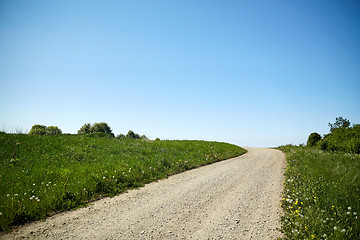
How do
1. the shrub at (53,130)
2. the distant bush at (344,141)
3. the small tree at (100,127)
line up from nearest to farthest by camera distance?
the distant bush at (344,141), the shrub at (53,130), the small tree at (100,127)

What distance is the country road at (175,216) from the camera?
5.74 meters

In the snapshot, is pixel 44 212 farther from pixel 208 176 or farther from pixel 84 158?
pixel 208 176

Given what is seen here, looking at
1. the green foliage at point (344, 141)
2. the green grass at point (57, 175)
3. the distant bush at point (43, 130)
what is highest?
the distant bush at point (43, 130)

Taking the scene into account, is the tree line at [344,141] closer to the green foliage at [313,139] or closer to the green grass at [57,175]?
the green foliage at [313,139]

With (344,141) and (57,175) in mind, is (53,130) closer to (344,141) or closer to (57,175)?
(57,175)

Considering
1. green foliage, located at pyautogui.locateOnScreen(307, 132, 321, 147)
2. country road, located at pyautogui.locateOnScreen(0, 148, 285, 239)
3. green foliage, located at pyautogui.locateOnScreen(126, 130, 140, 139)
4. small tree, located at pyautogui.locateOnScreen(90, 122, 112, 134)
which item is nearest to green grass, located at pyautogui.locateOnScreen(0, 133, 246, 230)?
country road, located at pyautogui.locateOnScreen(0, 148, 285, 239)

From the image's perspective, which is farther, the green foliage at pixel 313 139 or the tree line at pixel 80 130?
the tree line at pixel 80 130

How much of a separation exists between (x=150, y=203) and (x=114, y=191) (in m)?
2.39

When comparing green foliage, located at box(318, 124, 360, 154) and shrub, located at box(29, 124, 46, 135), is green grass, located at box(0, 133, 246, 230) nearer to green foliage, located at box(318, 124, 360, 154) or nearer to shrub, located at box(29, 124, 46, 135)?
green foliage, located at box(318, 124, 360, 154)

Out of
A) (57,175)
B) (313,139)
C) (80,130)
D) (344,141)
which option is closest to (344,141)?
(344,141)

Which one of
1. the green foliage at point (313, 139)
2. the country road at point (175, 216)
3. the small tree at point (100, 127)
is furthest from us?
the small tree at point (100, 127)

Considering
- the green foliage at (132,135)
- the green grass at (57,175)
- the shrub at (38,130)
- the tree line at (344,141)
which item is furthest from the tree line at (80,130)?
the tree line at (344,141)

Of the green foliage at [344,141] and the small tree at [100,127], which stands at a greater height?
the small tree at [100,127]

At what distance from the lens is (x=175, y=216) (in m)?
6.86
